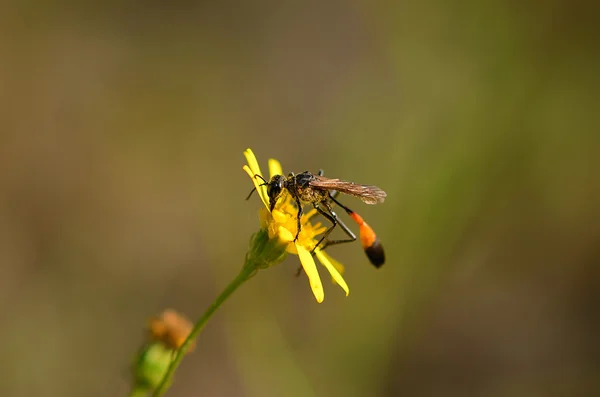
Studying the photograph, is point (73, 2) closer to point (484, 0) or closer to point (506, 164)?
point (484, 0)

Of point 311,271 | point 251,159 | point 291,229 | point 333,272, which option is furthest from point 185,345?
point 251,159

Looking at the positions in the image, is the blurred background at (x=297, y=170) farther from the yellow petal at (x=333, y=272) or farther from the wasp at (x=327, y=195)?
the yellow petal at (x=333, y=272)

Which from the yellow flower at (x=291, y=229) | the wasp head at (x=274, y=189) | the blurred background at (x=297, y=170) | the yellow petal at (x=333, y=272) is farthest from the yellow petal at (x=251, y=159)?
the blurred background at (x=297, y=170)

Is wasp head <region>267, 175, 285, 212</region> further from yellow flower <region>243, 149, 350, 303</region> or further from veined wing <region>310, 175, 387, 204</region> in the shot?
veined wing <region>310, 175, 387, 204</region>

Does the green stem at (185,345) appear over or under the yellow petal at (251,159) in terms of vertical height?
under

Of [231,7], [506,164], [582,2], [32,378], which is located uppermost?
[231,7]

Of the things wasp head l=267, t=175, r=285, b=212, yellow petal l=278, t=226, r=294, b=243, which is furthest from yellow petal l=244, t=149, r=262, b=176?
yellow petal l=278, t=226, r=294, b=243

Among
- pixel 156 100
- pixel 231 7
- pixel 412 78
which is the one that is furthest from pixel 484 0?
pixel 231 7
